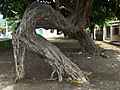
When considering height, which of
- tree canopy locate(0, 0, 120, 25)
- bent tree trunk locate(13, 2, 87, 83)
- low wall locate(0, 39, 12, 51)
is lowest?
low wall locate(0, 39, 12, 51)

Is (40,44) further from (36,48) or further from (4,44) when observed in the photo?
(4,44)

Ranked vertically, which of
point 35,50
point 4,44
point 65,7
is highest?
point 65,7

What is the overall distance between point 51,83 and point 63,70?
0.62 m

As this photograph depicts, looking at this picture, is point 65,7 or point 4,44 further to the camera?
point 4,44

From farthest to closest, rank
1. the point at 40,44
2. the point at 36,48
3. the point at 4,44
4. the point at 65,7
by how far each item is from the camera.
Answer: the point at 4,44, the point at 65,7, the point at 40,44, the point at 36,48

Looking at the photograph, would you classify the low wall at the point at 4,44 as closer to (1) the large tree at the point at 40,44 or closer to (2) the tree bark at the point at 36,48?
(1) the large tree at the point at 40,44

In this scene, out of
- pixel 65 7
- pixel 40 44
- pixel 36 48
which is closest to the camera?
pixel 36 48

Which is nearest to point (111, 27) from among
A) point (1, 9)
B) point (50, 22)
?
point (1, 9)

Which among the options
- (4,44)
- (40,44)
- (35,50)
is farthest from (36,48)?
(4,44)

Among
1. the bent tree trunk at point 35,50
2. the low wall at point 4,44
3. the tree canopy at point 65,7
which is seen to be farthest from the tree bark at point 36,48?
the low wall at point 4,44

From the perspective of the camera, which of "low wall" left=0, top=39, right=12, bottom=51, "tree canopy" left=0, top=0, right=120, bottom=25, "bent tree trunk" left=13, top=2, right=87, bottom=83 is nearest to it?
"bent tree trunk" left=13, top=2, right=87, bottom=83

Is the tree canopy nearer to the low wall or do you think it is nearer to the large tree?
the low wall

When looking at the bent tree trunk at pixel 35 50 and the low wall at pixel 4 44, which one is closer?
the bent tree trunk at pixel 35 50

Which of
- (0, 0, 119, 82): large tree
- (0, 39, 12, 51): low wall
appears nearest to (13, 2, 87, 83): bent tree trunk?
(0, 0, 119, 82): large tree
